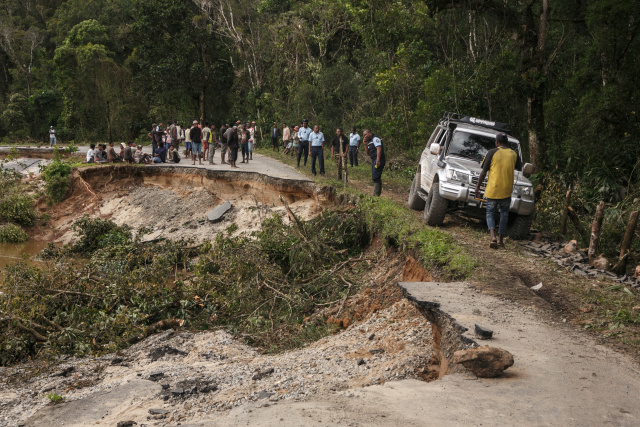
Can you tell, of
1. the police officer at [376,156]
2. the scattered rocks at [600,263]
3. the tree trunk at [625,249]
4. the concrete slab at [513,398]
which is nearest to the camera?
the concrete slab at [513,398]

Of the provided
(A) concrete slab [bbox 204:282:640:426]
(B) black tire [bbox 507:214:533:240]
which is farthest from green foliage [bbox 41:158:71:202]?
(A) concrete slab [bbox 204:282:640:426]

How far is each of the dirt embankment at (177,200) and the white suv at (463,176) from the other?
4677mm

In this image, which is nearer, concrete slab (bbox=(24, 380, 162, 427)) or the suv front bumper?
concrete slab (bbox=(24, 380, 162, 427))

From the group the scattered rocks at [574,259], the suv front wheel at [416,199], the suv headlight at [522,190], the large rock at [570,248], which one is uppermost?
the suv headlight at [522,190]

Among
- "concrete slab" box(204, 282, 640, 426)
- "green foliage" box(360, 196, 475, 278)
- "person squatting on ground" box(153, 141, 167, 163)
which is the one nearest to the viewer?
"concrete slab" box(204, 282, 640, 426)

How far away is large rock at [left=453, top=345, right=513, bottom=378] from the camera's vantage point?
4.57 meters

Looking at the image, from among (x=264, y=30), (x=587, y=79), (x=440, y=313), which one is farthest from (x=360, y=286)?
(x=264, y=30)

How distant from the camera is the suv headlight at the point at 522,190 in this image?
10.3 meters

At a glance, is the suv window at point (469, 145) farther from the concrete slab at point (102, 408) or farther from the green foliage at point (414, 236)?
the concrete slab at point (102, 408)

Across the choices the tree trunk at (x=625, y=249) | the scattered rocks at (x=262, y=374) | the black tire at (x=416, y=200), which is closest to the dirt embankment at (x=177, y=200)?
the black tire at (x=416, y=200)

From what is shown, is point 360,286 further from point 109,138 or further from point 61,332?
point 109,138

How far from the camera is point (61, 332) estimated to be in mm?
10055

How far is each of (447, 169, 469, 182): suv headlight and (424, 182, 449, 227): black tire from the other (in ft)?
1.08

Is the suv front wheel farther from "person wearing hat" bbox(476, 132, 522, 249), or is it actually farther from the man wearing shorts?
the man wearing shorts
